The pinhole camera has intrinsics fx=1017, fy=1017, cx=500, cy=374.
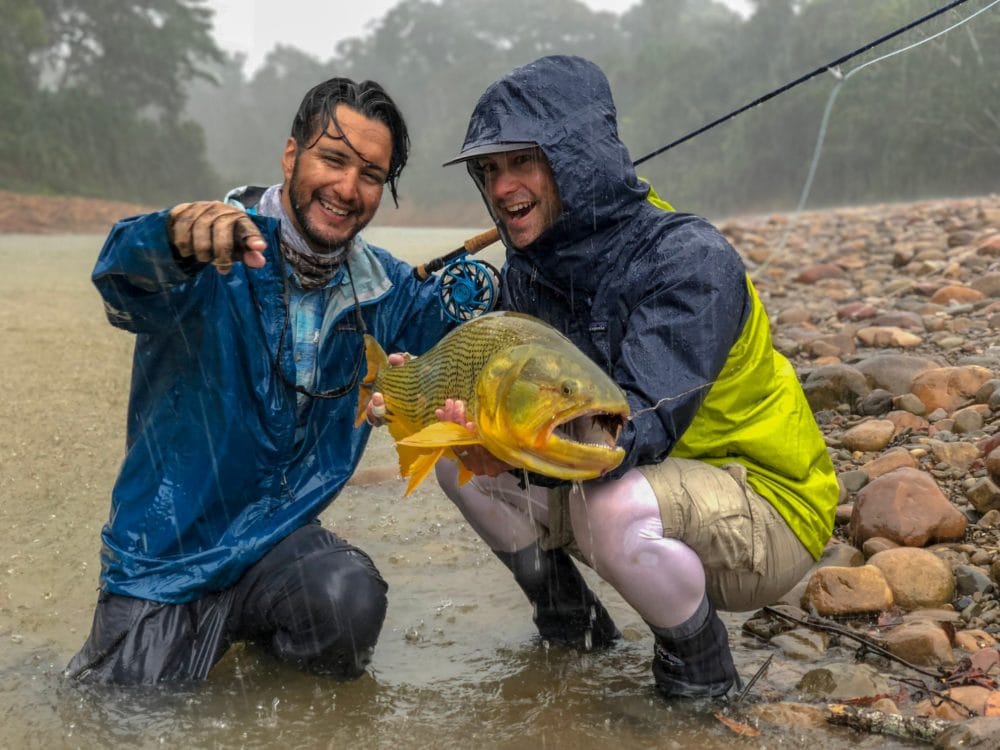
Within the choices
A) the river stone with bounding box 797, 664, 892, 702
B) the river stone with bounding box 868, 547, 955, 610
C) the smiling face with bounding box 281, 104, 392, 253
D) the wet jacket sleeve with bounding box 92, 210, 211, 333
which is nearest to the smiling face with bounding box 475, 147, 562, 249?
the smiling face with bounding box 281, 104, 392, 253

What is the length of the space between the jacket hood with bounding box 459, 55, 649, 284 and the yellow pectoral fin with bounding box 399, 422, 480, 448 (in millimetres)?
745

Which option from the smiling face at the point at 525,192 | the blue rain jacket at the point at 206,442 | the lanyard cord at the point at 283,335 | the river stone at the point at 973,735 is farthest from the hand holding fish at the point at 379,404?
the river stone at the point at 973,735

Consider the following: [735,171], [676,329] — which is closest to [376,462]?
[676,329]

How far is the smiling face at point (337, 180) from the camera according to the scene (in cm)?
338

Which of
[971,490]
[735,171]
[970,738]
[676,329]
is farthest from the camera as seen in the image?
[735,171]

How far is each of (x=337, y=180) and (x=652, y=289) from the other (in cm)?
119

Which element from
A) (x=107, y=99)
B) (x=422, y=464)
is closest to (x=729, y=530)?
(x=422, y=464)

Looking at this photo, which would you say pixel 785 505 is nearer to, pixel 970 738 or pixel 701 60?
pixel 970 738

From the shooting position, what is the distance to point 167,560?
3.29 meters

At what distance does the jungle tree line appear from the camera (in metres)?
36.9

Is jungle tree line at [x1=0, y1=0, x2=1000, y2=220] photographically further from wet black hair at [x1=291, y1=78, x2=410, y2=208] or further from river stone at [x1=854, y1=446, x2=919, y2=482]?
wet black hair at [x1=291, y1=78, x2=410, y2=208]

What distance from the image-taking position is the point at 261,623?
3332 millimetres

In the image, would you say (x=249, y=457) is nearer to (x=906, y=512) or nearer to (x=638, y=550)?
(x=638, y=550)

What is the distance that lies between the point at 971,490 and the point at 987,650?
1.05m
